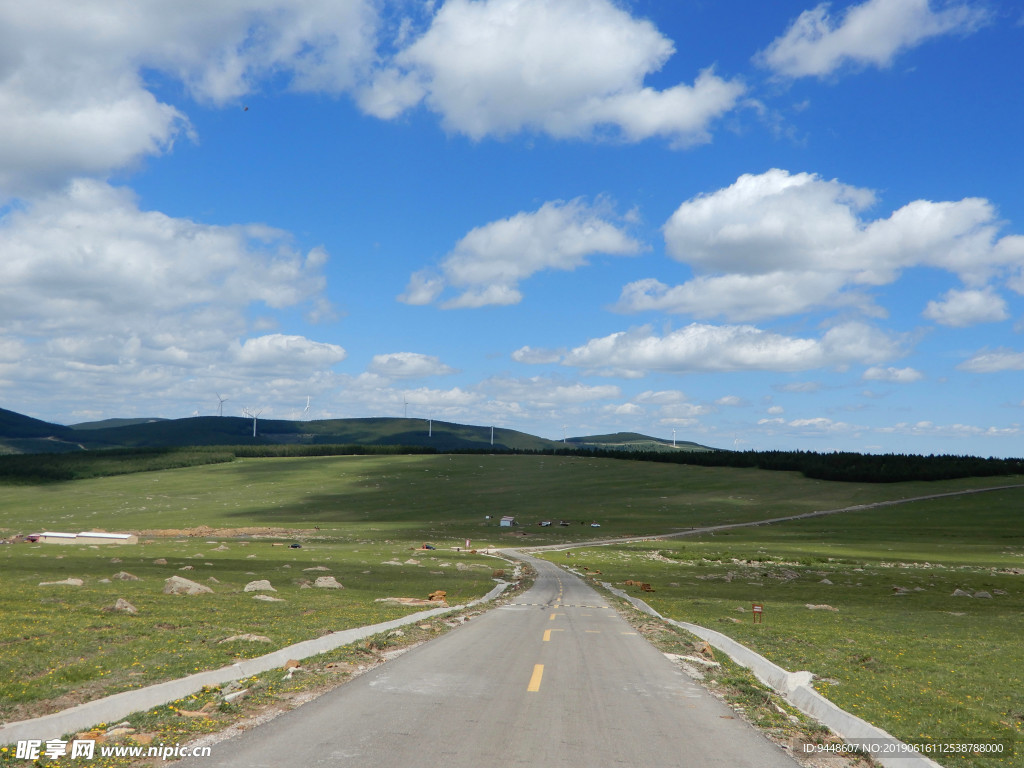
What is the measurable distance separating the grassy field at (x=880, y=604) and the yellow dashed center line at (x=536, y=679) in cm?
709

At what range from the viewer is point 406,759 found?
36.9ft

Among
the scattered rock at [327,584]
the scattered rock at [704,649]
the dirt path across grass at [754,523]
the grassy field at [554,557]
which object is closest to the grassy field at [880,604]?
the grassy field at [554,557]

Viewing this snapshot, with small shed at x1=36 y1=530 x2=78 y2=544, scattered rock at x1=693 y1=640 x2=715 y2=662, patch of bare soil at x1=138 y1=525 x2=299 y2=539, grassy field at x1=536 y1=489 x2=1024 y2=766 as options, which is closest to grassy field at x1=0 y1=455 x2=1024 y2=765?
grassy field at x1=536 y1=489 x2=1024 y2=766

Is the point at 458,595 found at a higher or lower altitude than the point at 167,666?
lower

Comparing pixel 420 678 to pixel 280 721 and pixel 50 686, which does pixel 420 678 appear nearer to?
pixel 280 721

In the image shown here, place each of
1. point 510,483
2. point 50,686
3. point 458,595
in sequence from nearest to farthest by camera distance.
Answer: point 50,686 → point 458,595 → point 510,483

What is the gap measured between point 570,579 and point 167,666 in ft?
154

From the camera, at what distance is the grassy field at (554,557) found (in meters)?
19.0

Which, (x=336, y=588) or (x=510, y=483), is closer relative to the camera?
(x=336, y=588)

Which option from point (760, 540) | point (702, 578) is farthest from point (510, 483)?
point (702, 578)

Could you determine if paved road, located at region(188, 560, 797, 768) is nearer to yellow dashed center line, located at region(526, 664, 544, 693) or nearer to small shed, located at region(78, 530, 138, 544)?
yellow dashed center line, located at region(526, 664, 544, 693)

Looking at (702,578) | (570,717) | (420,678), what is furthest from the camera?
(702,578)

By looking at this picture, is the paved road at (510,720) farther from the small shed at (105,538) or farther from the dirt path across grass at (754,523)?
the small shed at (105,538)

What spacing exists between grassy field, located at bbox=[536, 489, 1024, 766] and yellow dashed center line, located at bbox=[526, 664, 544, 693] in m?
7.09
